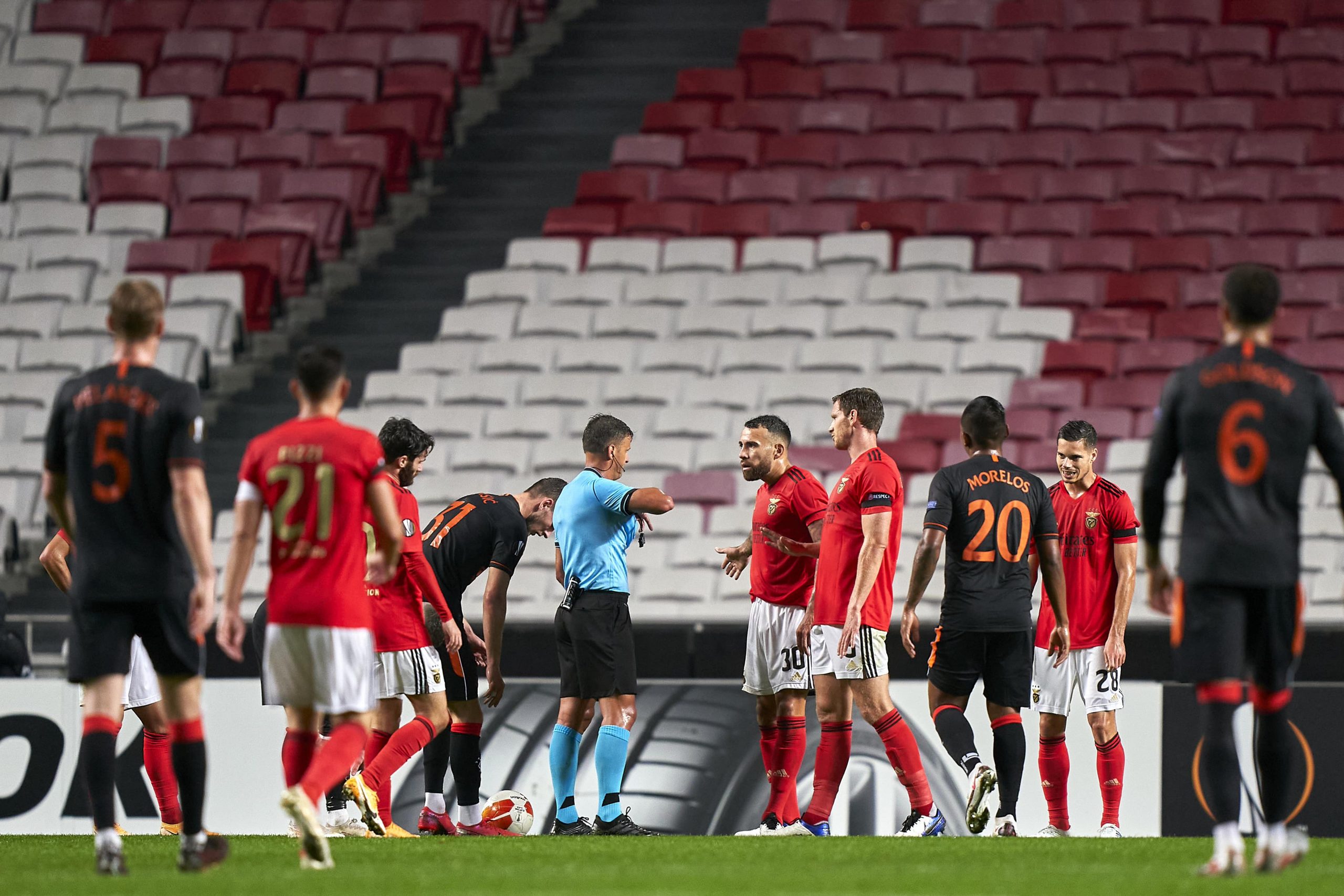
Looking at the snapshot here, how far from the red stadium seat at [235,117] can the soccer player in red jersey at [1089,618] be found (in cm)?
1161

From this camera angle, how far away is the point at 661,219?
16.1 metres

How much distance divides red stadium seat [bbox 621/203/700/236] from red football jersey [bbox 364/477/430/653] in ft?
26.9

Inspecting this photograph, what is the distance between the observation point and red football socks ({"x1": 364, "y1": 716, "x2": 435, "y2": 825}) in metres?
8.09

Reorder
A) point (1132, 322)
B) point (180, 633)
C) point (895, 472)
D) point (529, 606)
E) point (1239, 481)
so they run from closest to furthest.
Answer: point (1239, 481) → point (180, 633) → point (895, 472) → point (529, 606) → point (1132, 322)

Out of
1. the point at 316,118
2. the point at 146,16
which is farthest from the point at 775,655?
the point at 146,16

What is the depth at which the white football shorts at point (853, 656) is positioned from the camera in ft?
25.9

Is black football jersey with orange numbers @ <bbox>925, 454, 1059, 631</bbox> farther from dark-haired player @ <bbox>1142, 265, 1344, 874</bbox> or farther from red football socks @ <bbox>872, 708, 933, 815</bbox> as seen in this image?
dark-haired player @ <bbox>1142, 265, 1344, 874</bbox>

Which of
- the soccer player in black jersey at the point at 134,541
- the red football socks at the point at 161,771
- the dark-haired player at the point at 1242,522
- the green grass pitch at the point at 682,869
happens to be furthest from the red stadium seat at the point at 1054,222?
the soccer player in black jersey at the point at 134,541

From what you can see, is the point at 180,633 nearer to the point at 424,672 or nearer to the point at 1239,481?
the point at 424,672

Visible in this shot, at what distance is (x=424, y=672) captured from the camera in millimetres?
8312

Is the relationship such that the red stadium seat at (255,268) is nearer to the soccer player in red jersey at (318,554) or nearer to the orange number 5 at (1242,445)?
the soccer player in red jersey at (318,554)

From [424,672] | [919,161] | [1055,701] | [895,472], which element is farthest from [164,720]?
[919,161]

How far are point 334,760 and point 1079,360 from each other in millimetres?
9794

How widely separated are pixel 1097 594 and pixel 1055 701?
630 millimetres
